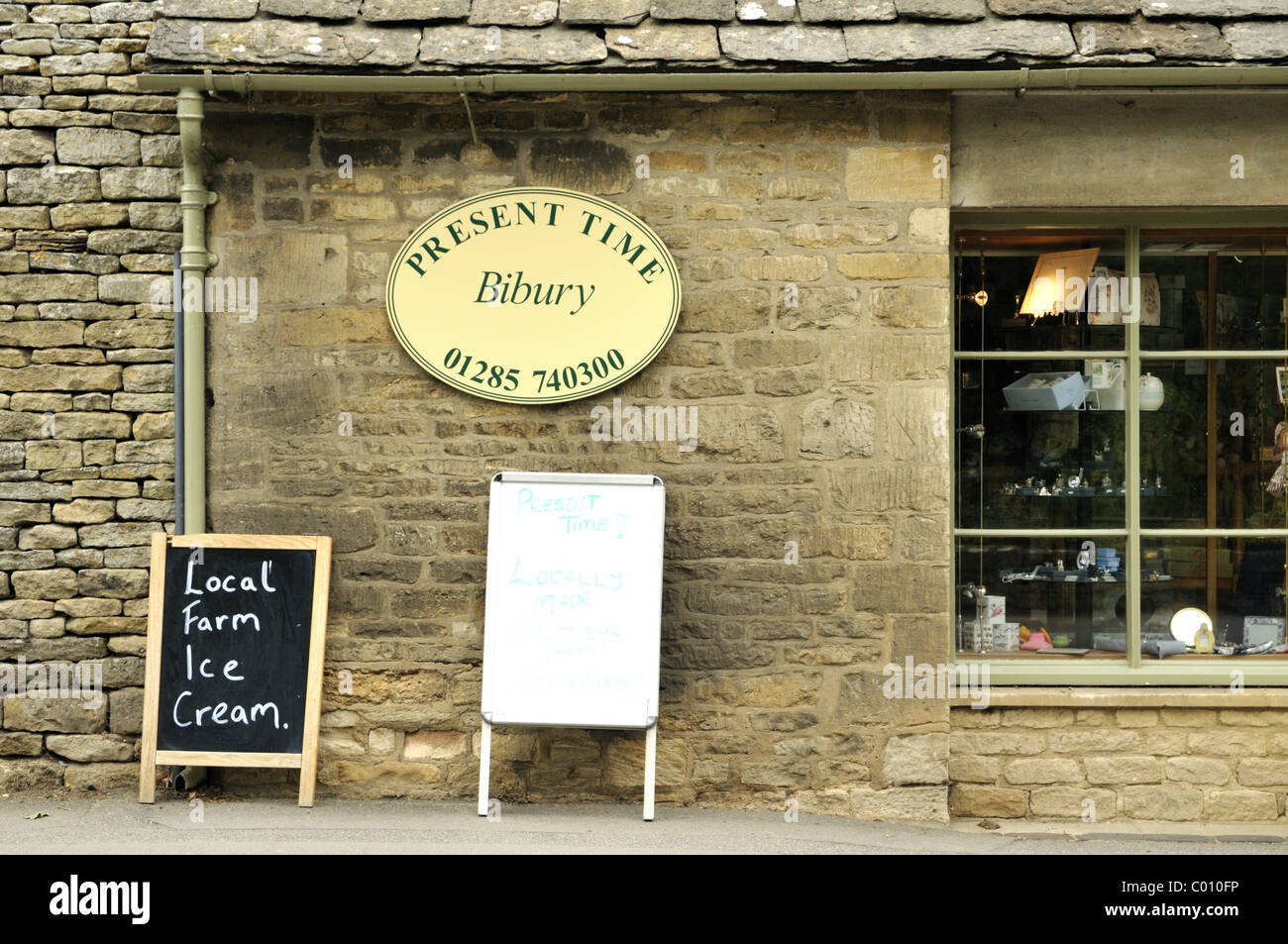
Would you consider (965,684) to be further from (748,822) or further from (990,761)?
(748,822)

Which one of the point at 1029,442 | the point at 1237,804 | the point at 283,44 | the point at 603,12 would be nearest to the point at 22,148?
the point at 283,44

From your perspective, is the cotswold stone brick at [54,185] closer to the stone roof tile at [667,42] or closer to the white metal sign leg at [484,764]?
the stone roof tile at [667,42]

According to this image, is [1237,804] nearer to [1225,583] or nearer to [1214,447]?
[1225,583]

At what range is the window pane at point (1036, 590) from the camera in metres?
5.51

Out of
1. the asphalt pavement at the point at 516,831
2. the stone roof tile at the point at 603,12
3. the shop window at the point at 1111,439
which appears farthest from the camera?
the shop window at the point at 1111,439

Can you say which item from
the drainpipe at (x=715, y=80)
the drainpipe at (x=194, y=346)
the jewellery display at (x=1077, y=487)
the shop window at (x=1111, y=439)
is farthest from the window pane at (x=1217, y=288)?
the drainpipe at (x=194, y=346)

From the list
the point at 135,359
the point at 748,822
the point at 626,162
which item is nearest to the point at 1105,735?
the point at 748,822

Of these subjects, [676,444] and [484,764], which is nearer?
[484,764]

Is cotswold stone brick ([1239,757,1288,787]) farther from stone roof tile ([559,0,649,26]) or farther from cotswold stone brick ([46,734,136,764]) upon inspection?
cotswold stone brick ([46,734,136,764])

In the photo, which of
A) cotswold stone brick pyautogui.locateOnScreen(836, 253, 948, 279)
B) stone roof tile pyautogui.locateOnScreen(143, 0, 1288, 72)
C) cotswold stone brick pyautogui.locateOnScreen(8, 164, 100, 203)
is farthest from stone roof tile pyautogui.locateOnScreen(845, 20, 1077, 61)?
cotswold stone brick pyautogui.locateOnScreen(8, 164, 100, 203)

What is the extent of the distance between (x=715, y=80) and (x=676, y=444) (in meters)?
1.50

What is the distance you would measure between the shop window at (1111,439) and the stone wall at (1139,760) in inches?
12.1

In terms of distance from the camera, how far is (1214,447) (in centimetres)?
554

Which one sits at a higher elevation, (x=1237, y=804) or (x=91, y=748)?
(x=91, y=748)
